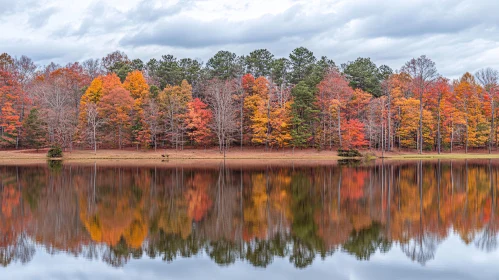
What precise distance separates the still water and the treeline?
125 ft

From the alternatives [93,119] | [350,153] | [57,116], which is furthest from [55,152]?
[350,153]

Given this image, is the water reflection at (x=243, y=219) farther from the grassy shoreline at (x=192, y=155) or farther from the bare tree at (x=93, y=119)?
the bare tree at (x=93, y=119)

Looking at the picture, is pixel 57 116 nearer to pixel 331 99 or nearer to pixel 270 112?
pixel 270 112

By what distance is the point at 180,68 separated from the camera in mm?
81375

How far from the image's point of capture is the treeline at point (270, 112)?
6750 cm

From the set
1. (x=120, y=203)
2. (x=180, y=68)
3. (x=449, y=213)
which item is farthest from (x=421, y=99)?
(x=120, y=203)

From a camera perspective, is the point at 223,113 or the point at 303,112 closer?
the point at 223,113

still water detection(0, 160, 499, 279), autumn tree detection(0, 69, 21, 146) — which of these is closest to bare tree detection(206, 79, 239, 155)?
autumn tree detection(0, 69, 21, 146)

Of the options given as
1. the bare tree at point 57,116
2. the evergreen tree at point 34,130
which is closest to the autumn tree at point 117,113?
the bare tree at point 57,116

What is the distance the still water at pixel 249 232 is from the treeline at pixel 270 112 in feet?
125

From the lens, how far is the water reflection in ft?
49.8

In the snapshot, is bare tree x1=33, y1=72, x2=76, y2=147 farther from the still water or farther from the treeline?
the still water

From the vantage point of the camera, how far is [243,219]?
19.8m

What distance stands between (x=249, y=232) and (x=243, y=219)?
2421 mm
